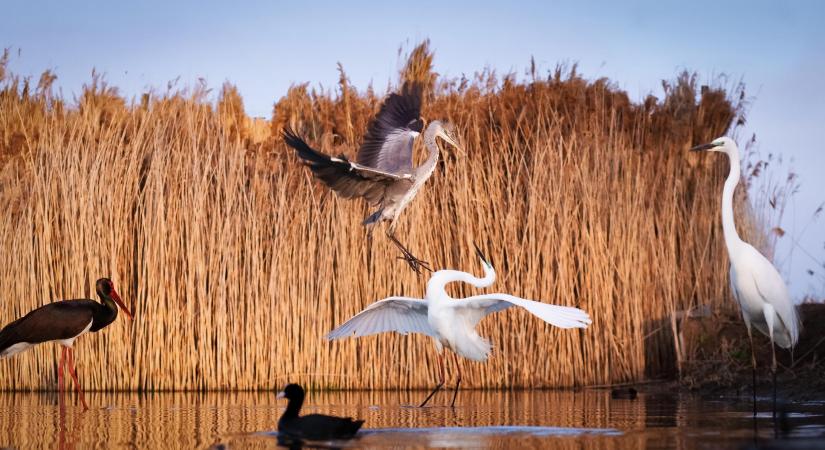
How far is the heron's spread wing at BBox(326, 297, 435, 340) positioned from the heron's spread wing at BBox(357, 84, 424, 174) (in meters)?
1.42

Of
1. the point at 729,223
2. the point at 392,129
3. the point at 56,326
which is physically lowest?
the point at 56,326

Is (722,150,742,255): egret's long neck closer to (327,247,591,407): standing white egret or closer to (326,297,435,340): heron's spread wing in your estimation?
(327,247,591,407): standing white egret

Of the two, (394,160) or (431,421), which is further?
(394,160)

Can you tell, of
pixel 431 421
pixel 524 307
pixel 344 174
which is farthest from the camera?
pixel 344 174

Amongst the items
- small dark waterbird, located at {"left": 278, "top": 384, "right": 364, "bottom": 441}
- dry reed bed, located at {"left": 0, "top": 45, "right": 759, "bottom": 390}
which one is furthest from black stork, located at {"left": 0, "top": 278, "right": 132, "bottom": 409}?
small dark waterbird, located at {"left": 278, "top": 384, "right": 364, "bottom": 441}

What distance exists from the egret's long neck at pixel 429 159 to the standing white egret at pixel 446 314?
1.21 meters

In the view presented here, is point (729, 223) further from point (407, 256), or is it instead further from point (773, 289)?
point (407, 256)

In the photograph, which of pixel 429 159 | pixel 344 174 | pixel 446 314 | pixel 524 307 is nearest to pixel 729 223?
pixel 524 307

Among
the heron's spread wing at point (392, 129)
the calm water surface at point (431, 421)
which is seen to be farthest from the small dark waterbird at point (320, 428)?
the heron's spread wing at point (392, 129)

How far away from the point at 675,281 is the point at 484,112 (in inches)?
103

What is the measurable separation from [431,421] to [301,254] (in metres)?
3.73

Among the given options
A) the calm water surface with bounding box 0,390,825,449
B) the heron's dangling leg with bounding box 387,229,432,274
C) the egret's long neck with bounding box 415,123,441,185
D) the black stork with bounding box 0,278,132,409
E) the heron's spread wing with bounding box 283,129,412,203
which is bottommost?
the calm water surface with bounding box 0,390,825,449

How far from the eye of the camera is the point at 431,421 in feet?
21.3

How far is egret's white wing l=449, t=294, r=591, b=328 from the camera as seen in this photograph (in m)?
6.50
